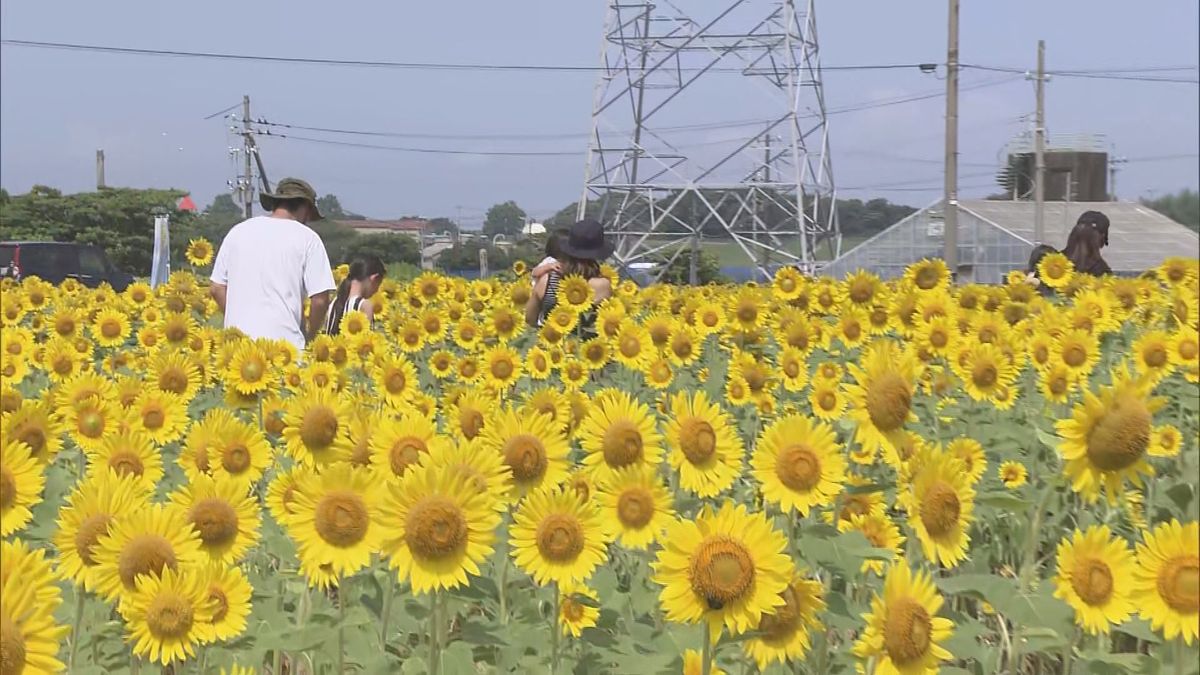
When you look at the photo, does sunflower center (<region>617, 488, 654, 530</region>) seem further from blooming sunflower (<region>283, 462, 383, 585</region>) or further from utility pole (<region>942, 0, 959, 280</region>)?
utility pole (<region>942, 0, 959, 280</region>)

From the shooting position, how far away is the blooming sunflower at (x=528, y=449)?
1.90 m

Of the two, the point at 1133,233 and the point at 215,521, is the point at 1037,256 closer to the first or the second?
the point at 215,521

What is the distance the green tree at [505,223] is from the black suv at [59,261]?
4.19m

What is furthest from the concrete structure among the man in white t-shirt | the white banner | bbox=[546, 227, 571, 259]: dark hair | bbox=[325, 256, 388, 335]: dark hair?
the man in white t-shirt

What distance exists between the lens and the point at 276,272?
4445mm

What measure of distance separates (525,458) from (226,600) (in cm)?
50

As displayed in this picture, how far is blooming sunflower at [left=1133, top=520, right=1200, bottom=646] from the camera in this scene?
1.39 metres

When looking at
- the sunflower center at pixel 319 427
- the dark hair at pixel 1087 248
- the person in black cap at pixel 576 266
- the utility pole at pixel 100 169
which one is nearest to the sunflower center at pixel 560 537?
the sunflower center at pixel 319 427

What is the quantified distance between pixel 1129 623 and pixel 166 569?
124 cm

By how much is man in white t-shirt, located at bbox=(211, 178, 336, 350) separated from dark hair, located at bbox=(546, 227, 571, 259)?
121 cm

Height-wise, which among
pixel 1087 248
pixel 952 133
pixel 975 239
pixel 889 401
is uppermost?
pixel 952 133

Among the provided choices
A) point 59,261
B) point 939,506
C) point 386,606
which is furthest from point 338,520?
point 59,261

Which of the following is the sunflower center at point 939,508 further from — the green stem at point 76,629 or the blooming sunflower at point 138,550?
the green stem at point 76,629

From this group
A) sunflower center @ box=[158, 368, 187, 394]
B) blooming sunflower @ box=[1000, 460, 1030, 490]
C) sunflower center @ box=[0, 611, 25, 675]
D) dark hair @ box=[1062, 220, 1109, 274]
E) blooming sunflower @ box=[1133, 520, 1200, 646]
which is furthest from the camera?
dark hair @ box=[1062, 220, 1109, 274]
